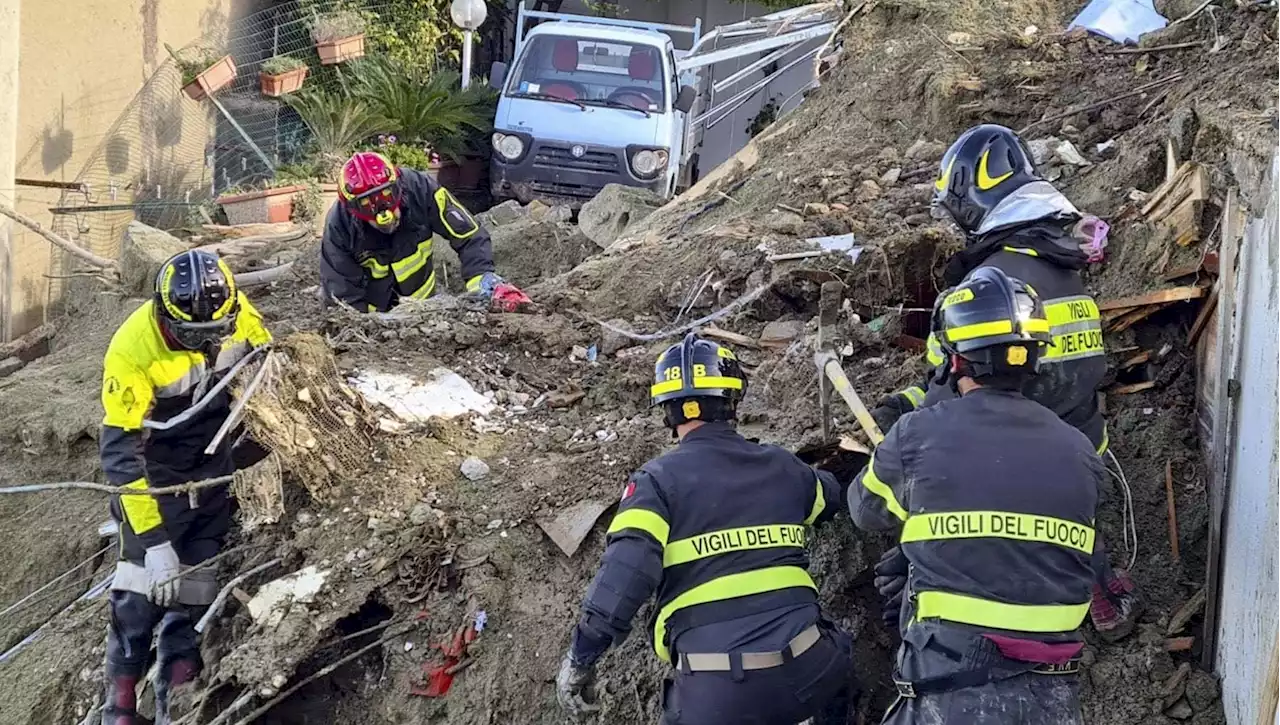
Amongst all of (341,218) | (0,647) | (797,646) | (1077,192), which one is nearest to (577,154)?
(341,218)

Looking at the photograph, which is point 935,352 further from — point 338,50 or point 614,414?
point 338,50

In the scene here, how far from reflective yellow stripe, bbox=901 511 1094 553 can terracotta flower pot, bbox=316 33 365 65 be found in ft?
36.3

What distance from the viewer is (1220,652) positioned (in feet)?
11.3

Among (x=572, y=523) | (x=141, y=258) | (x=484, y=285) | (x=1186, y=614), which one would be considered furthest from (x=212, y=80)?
(x=1186, y=614)

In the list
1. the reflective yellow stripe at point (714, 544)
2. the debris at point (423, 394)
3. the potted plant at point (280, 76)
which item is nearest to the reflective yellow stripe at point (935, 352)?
the reflective yellow stripe at point (714, 544)

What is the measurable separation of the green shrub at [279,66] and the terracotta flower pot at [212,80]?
1.49 feet

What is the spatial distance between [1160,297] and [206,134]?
33.1ft

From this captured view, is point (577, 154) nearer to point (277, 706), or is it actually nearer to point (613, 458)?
point (613, 458)

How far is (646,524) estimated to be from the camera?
328 cm

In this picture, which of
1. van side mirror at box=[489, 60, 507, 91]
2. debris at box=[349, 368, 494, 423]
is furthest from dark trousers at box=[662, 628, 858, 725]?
van side mirror at box=[489, 60, 507, 91]

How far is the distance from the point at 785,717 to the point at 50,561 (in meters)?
4.69

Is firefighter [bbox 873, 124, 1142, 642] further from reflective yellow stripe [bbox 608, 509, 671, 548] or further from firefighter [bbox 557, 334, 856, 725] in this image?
reflective yellow stripe [bbox 608, 509, 671, 548]

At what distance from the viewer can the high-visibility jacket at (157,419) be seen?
185 inches

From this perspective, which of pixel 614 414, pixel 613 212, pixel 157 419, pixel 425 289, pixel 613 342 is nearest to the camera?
pixel 157 419
